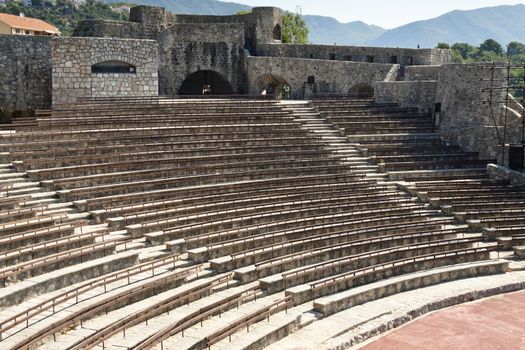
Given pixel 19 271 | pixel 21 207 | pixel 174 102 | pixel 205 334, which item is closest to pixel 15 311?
pixel 19 271

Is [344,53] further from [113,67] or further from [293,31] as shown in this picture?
[293,31]

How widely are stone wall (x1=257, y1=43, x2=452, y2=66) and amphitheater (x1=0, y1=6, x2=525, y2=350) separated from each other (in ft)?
6.05

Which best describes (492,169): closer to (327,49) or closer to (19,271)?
(327,49)

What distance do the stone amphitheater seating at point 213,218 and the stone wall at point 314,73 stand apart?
695cm

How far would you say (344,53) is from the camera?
143ft

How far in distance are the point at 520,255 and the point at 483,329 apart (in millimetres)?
6211

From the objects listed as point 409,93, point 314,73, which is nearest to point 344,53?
point 314,73

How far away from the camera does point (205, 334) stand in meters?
14.4

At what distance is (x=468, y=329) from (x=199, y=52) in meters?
27.5

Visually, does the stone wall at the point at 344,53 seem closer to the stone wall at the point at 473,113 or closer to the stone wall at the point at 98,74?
the stone wall at the point at 473,113

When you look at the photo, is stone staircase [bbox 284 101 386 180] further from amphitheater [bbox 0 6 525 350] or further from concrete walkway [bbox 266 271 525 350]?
concrete walkway [bbox 266 271 525 350]

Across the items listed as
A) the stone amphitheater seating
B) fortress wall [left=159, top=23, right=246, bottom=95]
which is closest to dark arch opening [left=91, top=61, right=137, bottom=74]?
the stone amphitheater seating

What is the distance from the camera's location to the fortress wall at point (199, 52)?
1592 inches

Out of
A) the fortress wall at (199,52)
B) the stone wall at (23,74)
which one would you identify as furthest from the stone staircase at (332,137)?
the stone wall at (23,74)
